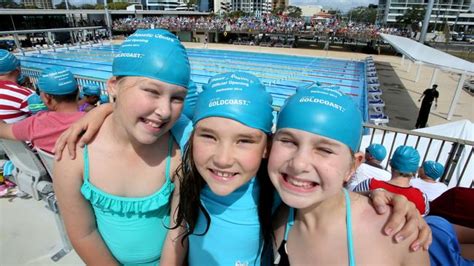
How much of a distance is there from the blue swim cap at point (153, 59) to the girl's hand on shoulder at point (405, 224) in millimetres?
1154

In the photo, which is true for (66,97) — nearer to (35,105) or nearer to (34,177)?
(35,105)

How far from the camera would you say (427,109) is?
9.02m

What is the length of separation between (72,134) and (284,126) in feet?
3.61

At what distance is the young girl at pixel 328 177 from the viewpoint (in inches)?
45.6

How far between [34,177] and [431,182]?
4.53 meters

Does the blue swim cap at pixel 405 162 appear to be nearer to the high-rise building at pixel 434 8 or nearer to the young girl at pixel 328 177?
the young girl at pixel 328 177

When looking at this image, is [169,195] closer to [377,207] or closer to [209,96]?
[209,96]

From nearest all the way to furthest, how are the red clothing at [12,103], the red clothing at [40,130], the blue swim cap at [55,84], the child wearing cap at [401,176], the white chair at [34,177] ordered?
the red clothing at [40,130]
the blue swim cap at [55,84]
the white chair at [34,177]
the red clothing at [12,103]
the child wearing cap at [401,176]

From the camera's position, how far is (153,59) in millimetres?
1286

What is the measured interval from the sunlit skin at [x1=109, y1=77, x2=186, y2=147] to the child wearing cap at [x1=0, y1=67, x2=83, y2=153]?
93cm

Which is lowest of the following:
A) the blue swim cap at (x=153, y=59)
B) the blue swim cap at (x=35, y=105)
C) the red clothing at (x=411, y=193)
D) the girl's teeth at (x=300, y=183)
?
the red clothing at (x=411, y=193)

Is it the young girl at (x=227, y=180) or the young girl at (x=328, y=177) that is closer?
the young girl at (x=328, y=177)

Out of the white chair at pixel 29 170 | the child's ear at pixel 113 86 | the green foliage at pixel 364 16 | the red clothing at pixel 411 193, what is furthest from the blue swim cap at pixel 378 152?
the green foliage at pixel 364 16

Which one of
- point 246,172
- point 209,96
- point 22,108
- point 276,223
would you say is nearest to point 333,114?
point 246,172
